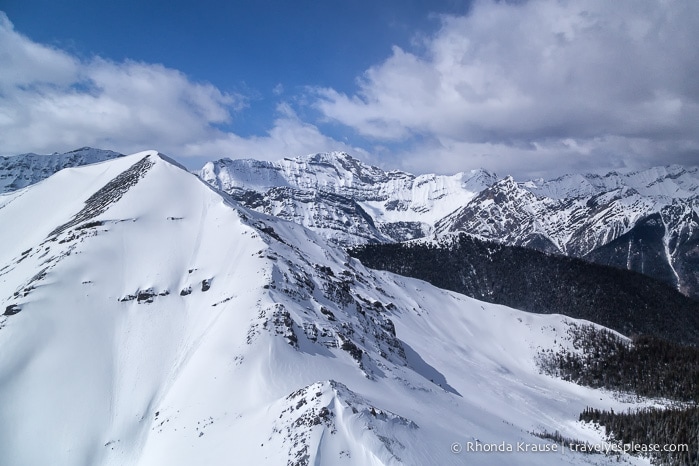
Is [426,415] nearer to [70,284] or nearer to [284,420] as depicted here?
[284,420]

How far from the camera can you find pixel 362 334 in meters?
51.8

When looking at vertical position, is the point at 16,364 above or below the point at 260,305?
below

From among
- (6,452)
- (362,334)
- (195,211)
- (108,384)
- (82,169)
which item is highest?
(82,169)

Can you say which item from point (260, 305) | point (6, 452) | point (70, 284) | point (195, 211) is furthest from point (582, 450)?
point (195, 211)

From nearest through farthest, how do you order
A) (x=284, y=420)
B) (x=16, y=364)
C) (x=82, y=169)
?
(x=284, y=420), (x=16, y=364), (x=82, y=169)

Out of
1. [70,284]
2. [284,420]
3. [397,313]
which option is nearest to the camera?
[284,420]

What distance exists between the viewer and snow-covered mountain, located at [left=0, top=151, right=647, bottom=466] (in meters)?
25.8

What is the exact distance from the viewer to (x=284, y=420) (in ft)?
81.8

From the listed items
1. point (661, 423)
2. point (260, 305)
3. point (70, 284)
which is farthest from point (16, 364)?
point (661, 423)

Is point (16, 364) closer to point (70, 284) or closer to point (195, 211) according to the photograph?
point (70, 284)

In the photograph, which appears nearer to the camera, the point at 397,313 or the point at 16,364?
the point at 16,364

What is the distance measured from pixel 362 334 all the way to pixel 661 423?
126 ft

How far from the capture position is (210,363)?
3834 cm

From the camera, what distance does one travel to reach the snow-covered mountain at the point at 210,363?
84.8 feet
